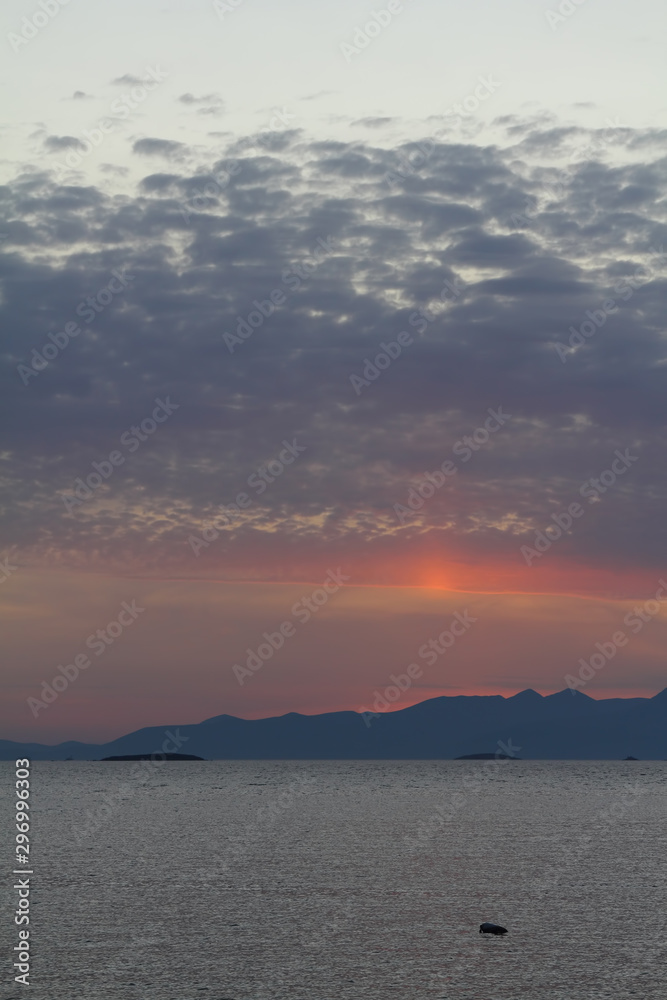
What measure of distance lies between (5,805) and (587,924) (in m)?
119

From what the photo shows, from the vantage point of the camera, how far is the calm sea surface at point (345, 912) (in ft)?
119

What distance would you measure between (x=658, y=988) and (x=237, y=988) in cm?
1490

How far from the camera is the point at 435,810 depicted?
414ft

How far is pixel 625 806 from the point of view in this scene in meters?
140

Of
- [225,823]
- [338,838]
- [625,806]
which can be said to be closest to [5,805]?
[225,823]

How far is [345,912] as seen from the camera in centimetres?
4891

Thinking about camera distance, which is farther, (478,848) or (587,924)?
(478,848)

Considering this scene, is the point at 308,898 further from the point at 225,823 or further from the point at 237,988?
the point at 225,823

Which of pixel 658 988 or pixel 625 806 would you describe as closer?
pixel 658 988

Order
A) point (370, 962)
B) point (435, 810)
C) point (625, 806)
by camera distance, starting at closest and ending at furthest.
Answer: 1. point (370, 962)
2. point (435, 810)
3. point (625, 806)

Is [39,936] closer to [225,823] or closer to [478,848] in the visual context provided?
[478,848]

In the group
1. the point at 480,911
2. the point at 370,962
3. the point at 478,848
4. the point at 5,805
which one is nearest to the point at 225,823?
the point at 478,848

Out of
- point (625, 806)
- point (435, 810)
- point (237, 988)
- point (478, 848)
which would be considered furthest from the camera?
point (625, 806)

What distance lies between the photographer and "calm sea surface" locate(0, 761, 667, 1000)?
36.3 meters
